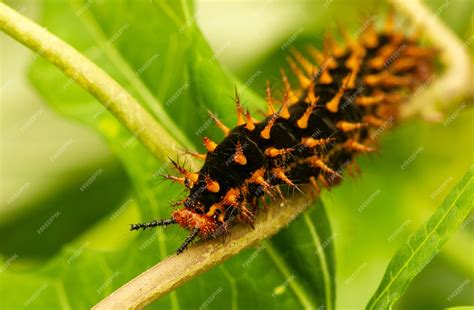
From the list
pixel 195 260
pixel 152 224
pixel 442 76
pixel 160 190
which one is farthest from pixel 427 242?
pixel 442 76

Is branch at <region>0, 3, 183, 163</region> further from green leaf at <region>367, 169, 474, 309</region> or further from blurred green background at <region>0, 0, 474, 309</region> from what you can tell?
green leaf at <region>367, 169, 474, 309</region>

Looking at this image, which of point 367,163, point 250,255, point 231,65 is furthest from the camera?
point 231,65

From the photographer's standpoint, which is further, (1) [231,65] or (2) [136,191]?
(1) [231,65]

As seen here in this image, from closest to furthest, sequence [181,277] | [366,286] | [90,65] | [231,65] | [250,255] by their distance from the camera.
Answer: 1. [181,277]
2. [90,65]
3. [250,255]
4. [366,286]
5. [231,65]

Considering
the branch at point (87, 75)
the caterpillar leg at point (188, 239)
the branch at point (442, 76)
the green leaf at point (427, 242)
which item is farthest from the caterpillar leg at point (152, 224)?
the branch at point (442, 76)

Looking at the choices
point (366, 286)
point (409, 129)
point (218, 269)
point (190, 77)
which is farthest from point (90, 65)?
point (409, 129)

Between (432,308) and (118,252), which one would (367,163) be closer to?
(432,308)

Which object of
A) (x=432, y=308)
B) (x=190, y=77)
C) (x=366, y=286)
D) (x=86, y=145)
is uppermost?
(x=86, y=145)
